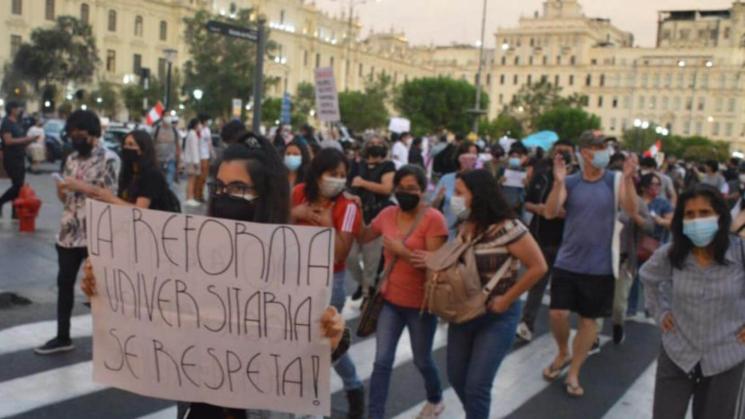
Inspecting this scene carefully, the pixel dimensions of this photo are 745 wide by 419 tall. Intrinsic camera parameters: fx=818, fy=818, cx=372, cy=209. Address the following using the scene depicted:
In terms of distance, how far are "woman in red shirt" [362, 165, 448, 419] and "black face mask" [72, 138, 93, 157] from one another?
2448 mm

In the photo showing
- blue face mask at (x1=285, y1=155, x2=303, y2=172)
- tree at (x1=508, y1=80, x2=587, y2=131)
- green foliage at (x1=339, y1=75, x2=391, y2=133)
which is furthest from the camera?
tree at (x1=508, y1=80, x2=587, y2=131)

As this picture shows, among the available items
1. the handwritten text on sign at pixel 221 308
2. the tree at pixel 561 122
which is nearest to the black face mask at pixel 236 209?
the handwritten text on sign at pixel 221 308

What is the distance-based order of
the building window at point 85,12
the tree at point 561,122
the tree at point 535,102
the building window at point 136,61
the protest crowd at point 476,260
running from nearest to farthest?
the protest crowd at point 476,260 → the building window at point 85,12 → the building window at point 136,61 → the tree at point 561,122 → the tree at point 535,102

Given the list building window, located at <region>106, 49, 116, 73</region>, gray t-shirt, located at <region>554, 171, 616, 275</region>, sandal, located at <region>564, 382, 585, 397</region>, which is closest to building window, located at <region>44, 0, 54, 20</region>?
building window, located at <region>106, 49, 116, 73</region>

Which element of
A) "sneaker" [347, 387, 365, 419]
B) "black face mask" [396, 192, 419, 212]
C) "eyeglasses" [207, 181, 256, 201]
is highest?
"eyeglasses" [207, 181, 256, 201]

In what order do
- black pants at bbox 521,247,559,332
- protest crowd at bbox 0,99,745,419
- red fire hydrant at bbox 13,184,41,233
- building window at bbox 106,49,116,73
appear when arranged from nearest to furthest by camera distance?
1. protest crowd at bbox 0,99,745,419
2. black pants at bbox 521,247,559,332
3. red fire hydrant at bbox 13,184,41,233
4. building window at bbox 106,49,116,73

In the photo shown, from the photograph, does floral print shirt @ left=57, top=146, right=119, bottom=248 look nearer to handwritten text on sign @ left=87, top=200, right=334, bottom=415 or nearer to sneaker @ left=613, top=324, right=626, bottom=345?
handwritten text on sign @ left=87, top=200, right=334, bottom=415

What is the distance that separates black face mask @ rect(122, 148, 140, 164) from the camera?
19.6 ft

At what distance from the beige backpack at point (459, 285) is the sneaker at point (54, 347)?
3306 mm

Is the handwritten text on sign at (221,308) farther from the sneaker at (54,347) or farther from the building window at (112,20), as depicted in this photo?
the building window at (112,20)

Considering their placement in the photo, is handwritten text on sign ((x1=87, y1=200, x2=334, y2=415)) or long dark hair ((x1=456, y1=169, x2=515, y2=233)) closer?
handwritten text on sign ((x1=87, y1=200, x2=334, y2=415))

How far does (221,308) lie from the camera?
110 inches

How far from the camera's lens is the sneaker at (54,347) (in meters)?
6.38

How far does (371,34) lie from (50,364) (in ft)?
458
